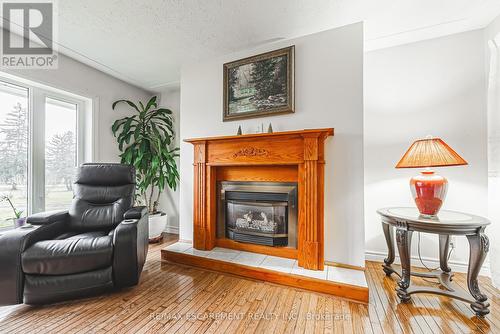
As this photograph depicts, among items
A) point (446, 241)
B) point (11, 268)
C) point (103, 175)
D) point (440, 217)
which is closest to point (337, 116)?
point (440, 217)

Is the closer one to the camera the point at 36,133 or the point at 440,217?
the point at 440,217

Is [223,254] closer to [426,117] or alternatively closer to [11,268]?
[11,268]

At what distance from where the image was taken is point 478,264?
1480 mm

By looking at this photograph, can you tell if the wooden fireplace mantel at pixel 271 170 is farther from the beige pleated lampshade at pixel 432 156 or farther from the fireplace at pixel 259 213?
the beige pleated lampshade at pixel 432 156

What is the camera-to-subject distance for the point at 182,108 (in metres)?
2.81

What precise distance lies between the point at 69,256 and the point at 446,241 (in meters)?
3.13

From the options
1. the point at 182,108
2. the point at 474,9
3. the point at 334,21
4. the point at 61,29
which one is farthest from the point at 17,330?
the point at 474,9

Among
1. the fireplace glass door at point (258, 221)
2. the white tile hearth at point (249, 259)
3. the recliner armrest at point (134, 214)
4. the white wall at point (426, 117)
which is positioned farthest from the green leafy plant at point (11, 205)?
the white wall at point (426, 117)

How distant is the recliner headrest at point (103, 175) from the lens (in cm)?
227

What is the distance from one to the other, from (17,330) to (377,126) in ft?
11.4

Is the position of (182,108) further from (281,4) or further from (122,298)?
(122,298)

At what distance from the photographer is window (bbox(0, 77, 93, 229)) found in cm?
225
